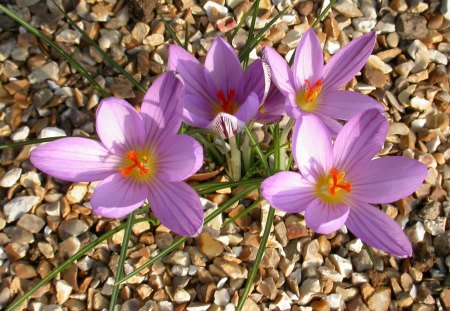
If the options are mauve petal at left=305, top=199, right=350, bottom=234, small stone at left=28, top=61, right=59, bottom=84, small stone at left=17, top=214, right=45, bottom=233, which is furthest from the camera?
small stone at left=28, top=61, right=59, bottom=84

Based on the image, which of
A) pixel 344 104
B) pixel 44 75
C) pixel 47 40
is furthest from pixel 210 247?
pixel 44 75

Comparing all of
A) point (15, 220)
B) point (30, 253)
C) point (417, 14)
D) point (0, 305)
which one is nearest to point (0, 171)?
point (15, 220)

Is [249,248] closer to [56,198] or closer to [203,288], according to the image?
[203,288]

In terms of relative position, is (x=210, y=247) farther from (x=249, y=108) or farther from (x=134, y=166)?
(x=249, y=108)

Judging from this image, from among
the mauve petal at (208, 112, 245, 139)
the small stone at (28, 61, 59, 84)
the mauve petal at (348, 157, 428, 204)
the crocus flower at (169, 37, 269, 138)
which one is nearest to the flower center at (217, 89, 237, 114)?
the crocus flower at (169, 37, 269, 138)

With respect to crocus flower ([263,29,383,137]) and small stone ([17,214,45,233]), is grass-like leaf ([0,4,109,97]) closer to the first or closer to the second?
small stone ([17,214,45,233])

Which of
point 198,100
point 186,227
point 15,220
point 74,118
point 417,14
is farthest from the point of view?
point 417,14
